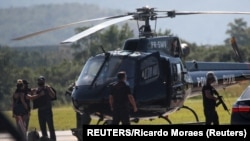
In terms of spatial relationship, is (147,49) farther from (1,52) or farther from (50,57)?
(50,57)

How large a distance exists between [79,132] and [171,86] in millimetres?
1878

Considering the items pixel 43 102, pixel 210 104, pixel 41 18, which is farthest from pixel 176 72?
pixel 41 18

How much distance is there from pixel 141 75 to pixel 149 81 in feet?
0.64

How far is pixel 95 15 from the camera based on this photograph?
413 feet

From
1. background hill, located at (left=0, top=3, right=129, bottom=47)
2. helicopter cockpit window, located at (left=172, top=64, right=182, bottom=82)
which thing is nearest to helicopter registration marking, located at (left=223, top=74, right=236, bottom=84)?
helicopter cockpit window, located at (left=172, top=64, right=182, bottom=82)

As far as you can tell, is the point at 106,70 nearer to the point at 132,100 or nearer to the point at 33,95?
A: the point at 132,100

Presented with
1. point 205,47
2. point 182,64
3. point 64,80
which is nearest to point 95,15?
point 205,47

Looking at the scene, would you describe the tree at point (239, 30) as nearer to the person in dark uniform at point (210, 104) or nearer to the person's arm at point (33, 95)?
the person's arm at point (33, 95)

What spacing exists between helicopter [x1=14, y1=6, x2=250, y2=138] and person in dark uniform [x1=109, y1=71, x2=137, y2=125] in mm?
333

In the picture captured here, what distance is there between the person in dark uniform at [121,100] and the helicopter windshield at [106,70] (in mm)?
572

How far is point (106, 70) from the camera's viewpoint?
13836 millimetres

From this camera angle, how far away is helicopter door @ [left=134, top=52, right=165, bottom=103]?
45.2 ft

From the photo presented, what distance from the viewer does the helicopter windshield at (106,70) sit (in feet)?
45.0

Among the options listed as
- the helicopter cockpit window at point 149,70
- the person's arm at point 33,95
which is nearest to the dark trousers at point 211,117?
the helicopter cockpit window at point 149,70
